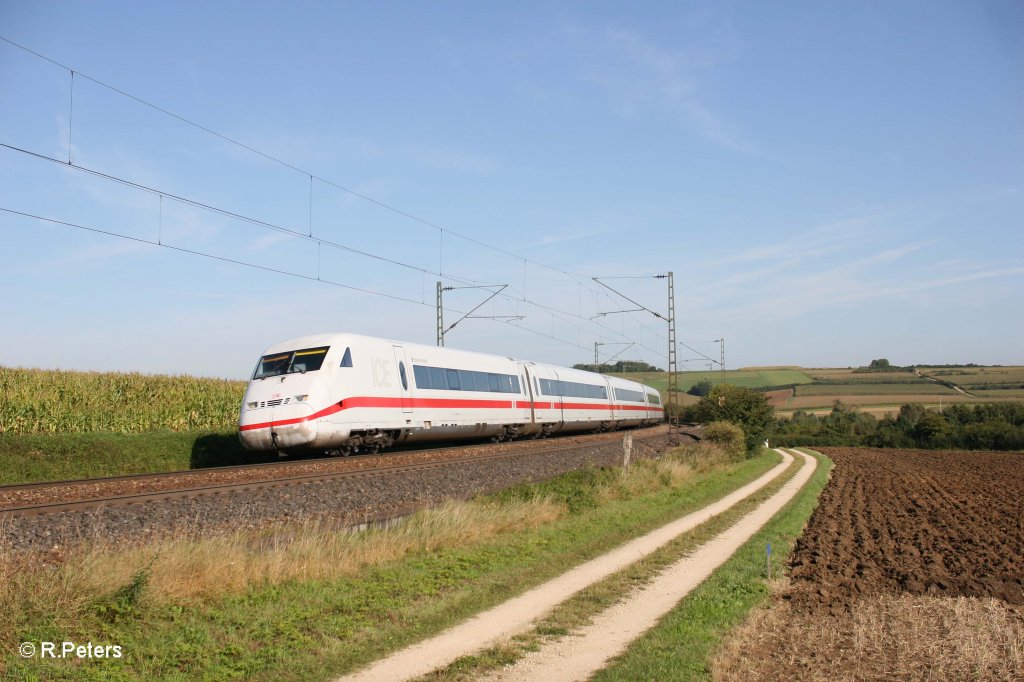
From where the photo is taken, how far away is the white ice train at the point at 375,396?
22188 millimetres

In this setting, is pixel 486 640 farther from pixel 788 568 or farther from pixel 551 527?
pixel 551 527

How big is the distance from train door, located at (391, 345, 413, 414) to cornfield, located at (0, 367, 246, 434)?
930 cm

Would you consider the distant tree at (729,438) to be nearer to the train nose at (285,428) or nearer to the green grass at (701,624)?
the train nose at (285,428)

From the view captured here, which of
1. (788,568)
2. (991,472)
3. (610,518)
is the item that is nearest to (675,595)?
(788,568)

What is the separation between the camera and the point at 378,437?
25281 mm

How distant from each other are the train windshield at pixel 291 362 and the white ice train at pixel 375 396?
35 mm

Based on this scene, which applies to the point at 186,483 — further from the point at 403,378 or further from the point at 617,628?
the point at 617,628

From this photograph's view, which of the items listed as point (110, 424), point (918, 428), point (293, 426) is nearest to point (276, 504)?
point (293, 426)

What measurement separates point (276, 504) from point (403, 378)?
11.9 m

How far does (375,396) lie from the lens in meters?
24.6

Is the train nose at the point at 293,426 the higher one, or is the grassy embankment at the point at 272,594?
the train nose at the point at 293,426

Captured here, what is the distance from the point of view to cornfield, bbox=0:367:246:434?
27.4 meters

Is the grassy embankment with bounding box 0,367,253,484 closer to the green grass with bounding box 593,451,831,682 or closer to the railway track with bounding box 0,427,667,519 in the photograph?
the railway track with bounding box 0,427,667,519

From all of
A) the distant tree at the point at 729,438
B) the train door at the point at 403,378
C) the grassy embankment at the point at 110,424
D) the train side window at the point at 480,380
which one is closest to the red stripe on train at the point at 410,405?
the train door at the point at 403,378
